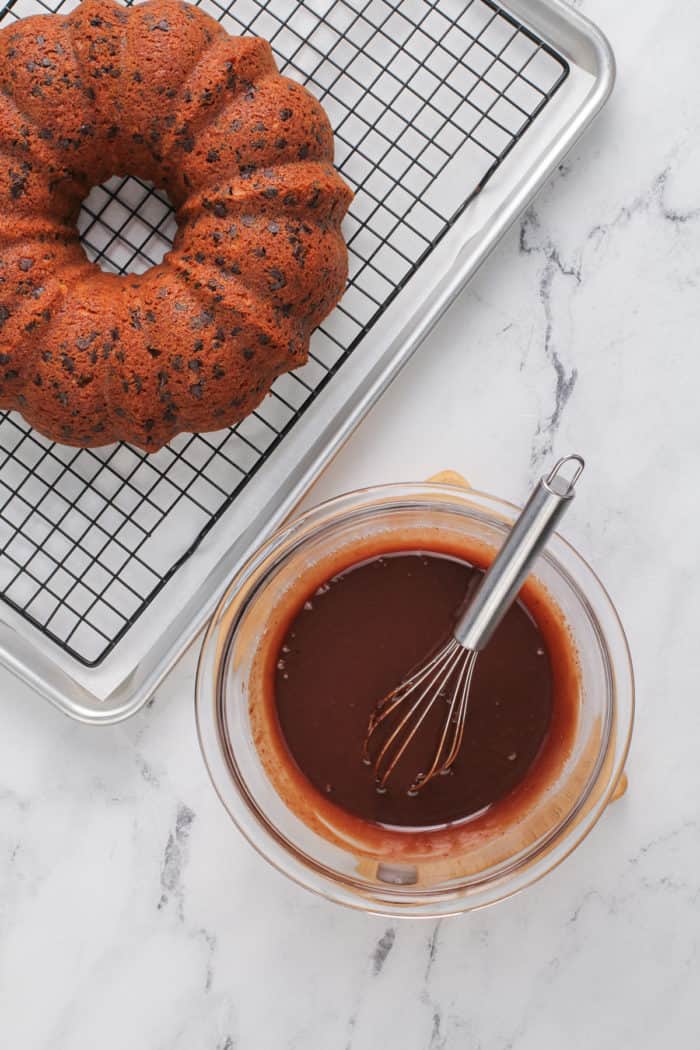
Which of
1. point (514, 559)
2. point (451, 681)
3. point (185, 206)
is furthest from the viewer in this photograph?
point (451, 681)

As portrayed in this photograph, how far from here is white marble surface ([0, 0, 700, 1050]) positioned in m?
1.73

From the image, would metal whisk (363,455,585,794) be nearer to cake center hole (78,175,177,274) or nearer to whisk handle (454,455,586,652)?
whisk handle (454,455,586,652)

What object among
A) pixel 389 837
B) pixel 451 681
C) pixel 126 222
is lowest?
pixel 389 837

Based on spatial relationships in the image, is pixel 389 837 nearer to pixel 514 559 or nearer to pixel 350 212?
pixel 514 559

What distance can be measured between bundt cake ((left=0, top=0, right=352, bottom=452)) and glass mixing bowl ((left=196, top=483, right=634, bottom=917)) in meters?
0.27

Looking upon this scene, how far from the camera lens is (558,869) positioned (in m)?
1.76

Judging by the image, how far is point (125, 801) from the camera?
1.78 m

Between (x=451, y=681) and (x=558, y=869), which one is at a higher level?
(x=451, y=681)

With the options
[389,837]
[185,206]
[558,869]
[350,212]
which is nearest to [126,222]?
[185,206]

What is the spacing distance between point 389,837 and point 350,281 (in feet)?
2.86

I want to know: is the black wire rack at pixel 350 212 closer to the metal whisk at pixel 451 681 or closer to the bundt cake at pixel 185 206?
the bundt cake at pixel 185 206

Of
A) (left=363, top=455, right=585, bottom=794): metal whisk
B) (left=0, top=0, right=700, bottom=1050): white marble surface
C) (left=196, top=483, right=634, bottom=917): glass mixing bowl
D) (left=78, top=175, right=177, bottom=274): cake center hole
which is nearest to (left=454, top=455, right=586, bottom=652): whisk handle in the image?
(left=363, top=455, right=585, bottom=794): metal whisk

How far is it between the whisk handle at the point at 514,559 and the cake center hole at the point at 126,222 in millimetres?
756

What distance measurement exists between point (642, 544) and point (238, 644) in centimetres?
69
